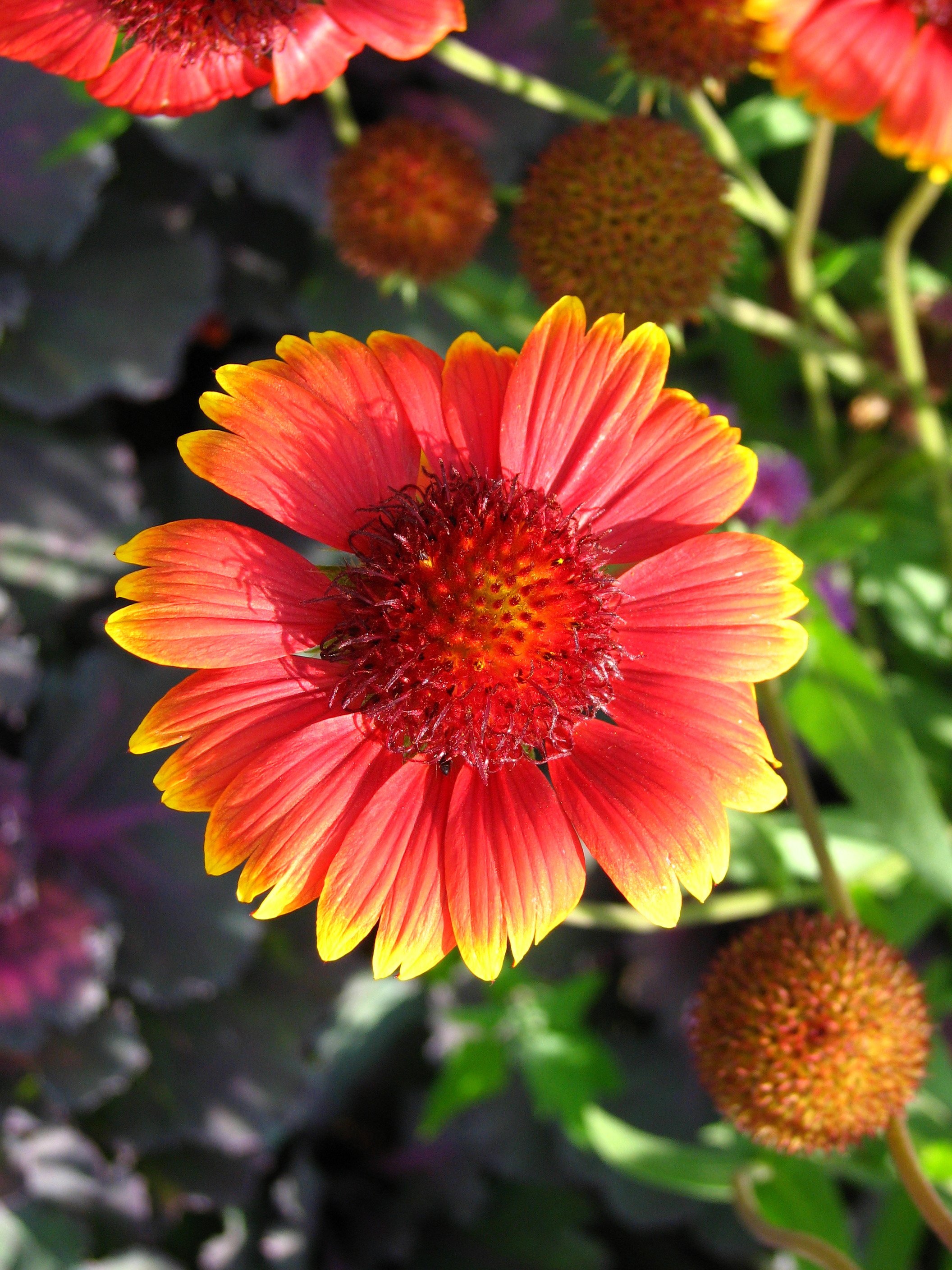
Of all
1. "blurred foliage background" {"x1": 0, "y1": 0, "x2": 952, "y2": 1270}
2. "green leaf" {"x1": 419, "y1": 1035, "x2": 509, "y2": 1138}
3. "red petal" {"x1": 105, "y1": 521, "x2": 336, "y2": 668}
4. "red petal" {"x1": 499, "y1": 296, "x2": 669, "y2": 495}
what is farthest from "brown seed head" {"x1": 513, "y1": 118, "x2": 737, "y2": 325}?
"green leaf" {"x1": 419, "y1": 1035, "x2": 509, "y2": 1138}

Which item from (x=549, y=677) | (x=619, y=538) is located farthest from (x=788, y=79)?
(x=549, y=677)

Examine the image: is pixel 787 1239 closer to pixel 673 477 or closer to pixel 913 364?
pixel 673 477

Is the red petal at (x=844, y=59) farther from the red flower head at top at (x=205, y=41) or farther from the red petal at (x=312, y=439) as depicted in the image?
the red petal at (x=312, y=439)

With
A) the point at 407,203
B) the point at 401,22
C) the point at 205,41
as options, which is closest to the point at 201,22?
the point at 205,41

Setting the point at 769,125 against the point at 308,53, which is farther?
the point at 769,125

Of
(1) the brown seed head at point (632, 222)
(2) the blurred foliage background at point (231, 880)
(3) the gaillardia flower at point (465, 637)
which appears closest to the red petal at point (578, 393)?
(3) the gaillardia flower at point (465, 637)

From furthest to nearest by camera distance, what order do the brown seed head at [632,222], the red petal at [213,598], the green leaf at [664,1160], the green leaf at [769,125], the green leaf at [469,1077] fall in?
1. the green leaf at [469,1077]
2. the green leaf at [769,125]
3. the green leaf at [664,1160]
4. the brown seed head at [632,222]
5. the red petal at [213,598]

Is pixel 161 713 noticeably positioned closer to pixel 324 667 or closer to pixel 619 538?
pixel 324 667
